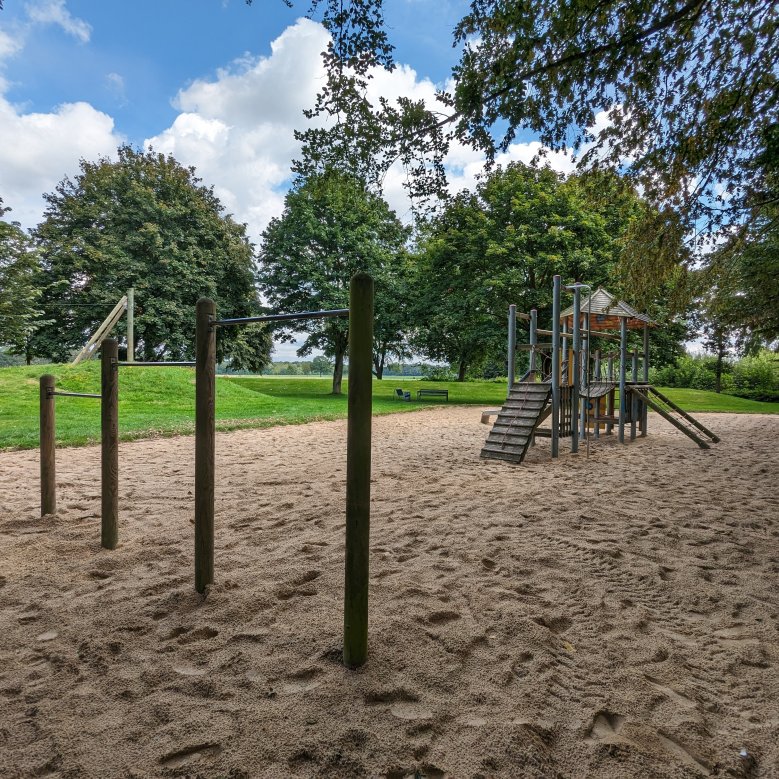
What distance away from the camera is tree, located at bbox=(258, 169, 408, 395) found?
22281 millimetres

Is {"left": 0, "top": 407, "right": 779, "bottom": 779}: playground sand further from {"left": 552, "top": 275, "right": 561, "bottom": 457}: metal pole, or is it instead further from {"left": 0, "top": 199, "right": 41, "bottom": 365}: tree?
{"left": 0, "top": 199, "right": 41, "bottom": 365}: tree

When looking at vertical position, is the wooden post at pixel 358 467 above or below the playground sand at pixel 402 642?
above

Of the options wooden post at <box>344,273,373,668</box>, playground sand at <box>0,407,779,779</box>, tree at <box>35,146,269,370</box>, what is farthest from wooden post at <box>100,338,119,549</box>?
tree at <box>35,146,269,370</box>

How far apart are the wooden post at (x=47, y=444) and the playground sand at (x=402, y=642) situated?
216 millimetres

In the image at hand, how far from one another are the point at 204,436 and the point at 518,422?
6.05 meters

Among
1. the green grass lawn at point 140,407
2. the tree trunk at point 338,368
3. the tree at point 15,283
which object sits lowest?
the green grass lawn at point 140,407

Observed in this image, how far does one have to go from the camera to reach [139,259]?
981 inches

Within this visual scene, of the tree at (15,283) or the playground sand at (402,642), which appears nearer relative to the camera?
the playground sand at (402,642)

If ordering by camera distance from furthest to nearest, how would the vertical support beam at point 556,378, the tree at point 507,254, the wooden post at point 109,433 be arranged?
the tree at point 507,254 → the vertical support beam at point 556,378 → the wooden post at point 109,433

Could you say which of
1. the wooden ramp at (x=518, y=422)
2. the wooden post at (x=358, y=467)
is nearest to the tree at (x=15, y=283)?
the wooden ramp at (x=518, y=422)

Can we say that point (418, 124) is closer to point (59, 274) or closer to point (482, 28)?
point (482, 28)

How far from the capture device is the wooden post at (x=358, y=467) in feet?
7.02

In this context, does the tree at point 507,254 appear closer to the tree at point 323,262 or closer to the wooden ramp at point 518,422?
the tree at point 323,262

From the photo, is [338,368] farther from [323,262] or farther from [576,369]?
[576,369]
